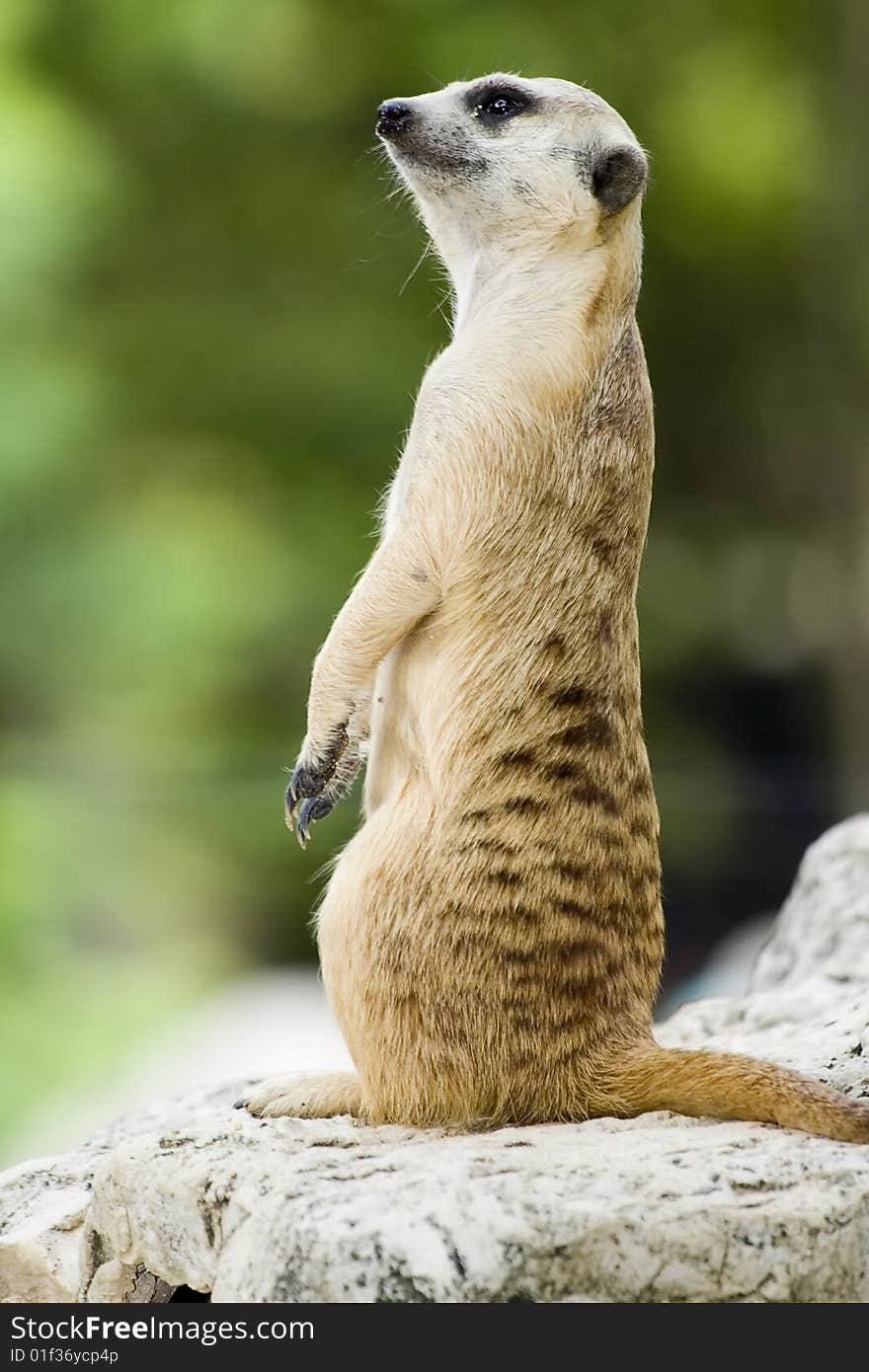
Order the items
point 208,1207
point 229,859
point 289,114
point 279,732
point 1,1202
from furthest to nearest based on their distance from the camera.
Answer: point 289,114 → point 279,732 → point 229,859 → point 1,1202 → point 208,1207

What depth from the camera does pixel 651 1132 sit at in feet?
4.42

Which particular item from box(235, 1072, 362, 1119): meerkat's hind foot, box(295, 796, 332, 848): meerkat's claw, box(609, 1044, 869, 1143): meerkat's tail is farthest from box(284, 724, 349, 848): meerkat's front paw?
box(609, 1044, 869, 1143): meerkat's tail

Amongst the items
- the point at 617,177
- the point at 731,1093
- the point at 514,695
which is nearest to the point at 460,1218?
the point at 731,1093

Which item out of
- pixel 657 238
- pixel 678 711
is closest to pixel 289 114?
pixel 657 238

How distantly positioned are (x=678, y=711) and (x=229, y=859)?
1428 millimetres

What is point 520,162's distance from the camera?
1510mm

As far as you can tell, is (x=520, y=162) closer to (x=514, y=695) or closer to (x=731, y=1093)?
(x=514, y=695)

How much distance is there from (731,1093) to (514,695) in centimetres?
Answer: 39

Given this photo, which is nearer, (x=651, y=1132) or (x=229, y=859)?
(x=651, y=1132)

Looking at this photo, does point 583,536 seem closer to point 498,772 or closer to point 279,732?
point 498,772

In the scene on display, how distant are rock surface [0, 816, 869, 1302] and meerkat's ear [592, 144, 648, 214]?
0.82 meters

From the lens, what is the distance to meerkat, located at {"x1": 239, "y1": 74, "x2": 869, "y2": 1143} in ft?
4.65

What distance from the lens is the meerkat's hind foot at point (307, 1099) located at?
1.52 meters

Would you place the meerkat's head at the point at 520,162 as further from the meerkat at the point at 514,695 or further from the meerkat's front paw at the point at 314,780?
the meerkat's front paw at the point at 314,780
